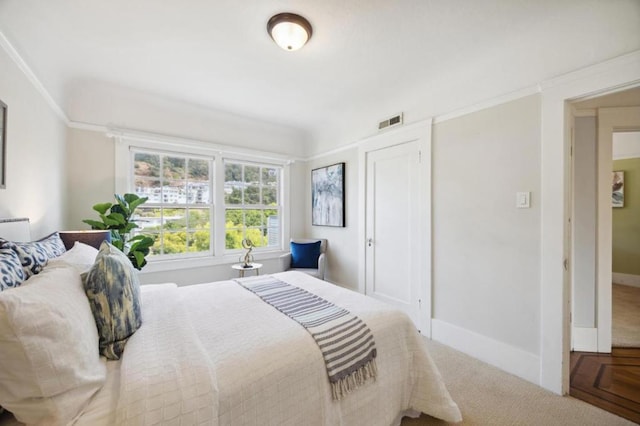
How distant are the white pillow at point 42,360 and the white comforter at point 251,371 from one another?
87 mm

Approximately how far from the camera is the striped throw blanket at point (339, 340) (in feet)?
3.99

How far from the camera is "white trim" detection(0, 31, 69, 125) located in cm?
150

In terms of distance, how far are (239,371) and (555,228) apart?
2226mm

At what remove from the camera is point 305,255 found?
3721 mm

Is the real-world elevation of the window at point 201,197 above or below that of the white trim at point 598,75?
below

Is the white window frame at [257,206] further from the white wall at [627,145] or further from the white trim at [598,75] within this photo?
the white wall at [627,145]

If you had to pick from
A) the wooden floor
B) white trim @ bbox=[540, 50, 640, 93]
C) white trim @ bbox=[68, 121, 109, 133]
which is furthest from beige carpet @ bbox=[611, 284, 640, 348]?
white trim @ bbox=[68, 121, 109, 133]

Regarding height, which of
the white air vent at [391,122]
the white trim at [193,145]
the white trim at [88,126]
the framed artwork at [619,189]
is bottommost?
the framed artwork at [619,189]

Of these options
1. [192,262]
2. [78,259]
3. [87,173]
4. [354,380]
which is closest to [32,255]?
[78,259]

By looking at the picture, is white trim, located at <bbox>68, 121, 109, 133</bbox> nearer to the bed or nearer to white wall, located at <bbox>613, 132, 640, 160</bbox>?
the bed

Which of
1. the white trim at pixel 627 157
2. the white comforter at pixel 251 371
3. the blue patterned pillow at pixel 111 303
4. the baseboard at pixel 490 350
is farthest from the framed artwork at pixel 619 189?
the blue patterned pillow at pixel 111 303

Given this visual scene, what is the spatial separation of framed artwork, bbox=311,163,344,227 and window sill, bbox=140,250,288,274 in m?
1.08

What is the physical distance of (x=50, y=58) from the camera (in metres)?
2.08

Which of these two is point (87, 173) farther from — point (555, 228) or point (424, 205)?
point (555, 228)
